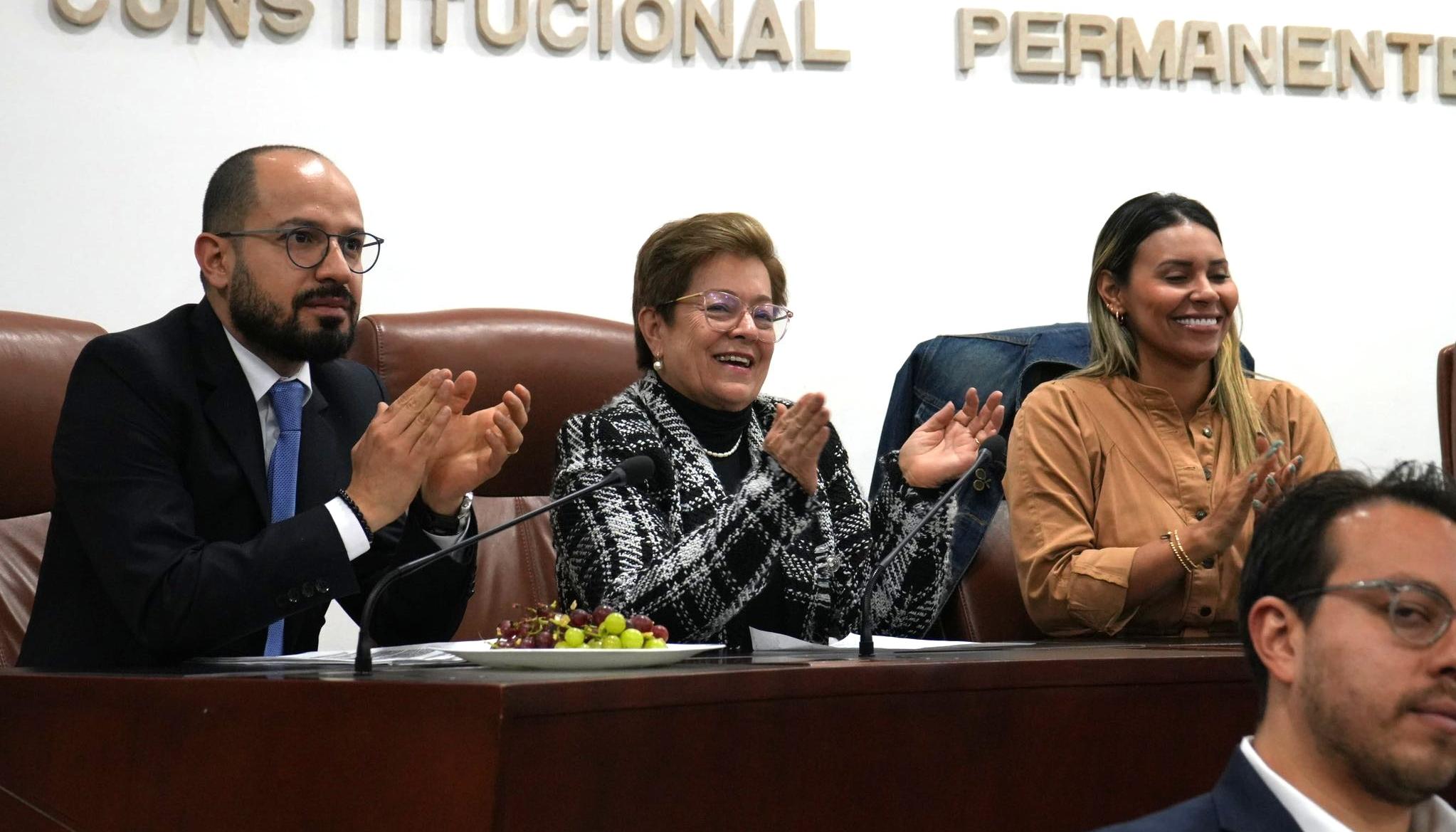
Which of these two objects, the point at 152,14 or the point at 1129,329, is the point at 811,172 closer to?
the point at 1129,329

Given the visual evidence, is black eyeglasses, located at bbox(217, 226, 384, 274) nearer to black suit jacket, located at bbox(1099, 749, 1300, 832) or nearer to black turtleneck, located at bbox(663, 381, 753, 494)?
black turtleneck, located at bbox(663, 381, 753, 494)

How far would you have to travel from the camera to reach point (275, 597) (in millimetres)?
1911

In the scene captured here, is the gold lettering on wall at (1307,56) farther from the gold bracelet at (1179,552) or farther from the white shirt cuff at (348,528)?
the white shirt cuff at (348,528)

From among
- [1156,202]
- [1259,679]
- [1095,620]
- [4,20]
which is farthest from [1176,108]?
[1259,679]

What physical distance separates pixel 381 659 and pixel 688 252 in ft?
3.46

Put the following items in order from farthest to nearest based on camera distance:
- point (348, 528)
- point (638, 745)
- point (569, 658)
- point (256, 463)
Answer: point (256, 463) < point (348, 528) < point (569, 658) < point (638, 745)

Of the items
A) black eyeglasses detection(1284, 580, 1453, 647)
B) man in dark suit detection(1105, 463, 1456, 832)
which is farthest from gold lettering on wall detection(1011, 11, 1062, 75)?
black eyeglasses detection(1284, 580, 1453, 647)

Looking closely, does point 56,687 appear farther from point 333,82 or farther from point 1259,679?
point 333,82

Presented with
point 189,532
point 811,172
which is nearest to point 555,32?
point 811,172

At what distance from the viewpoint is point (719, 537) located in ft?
7.40

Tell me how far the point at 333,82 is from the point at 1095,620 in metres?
2.12

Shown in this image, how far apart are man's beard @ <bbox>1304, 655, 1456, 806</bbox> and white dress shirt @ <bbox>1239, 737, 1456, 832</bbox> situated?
0.04 metres

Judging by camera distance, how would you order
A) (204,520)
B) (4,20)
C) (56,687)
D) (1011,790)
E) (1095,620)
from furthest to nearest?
(4,20)
(1095,620)
(204,520)
(1011,790)
(56,687)

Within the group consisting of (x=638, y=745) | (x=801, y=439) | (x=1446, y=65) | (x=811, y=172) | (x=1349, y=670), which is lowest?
(x=638, y=745)
